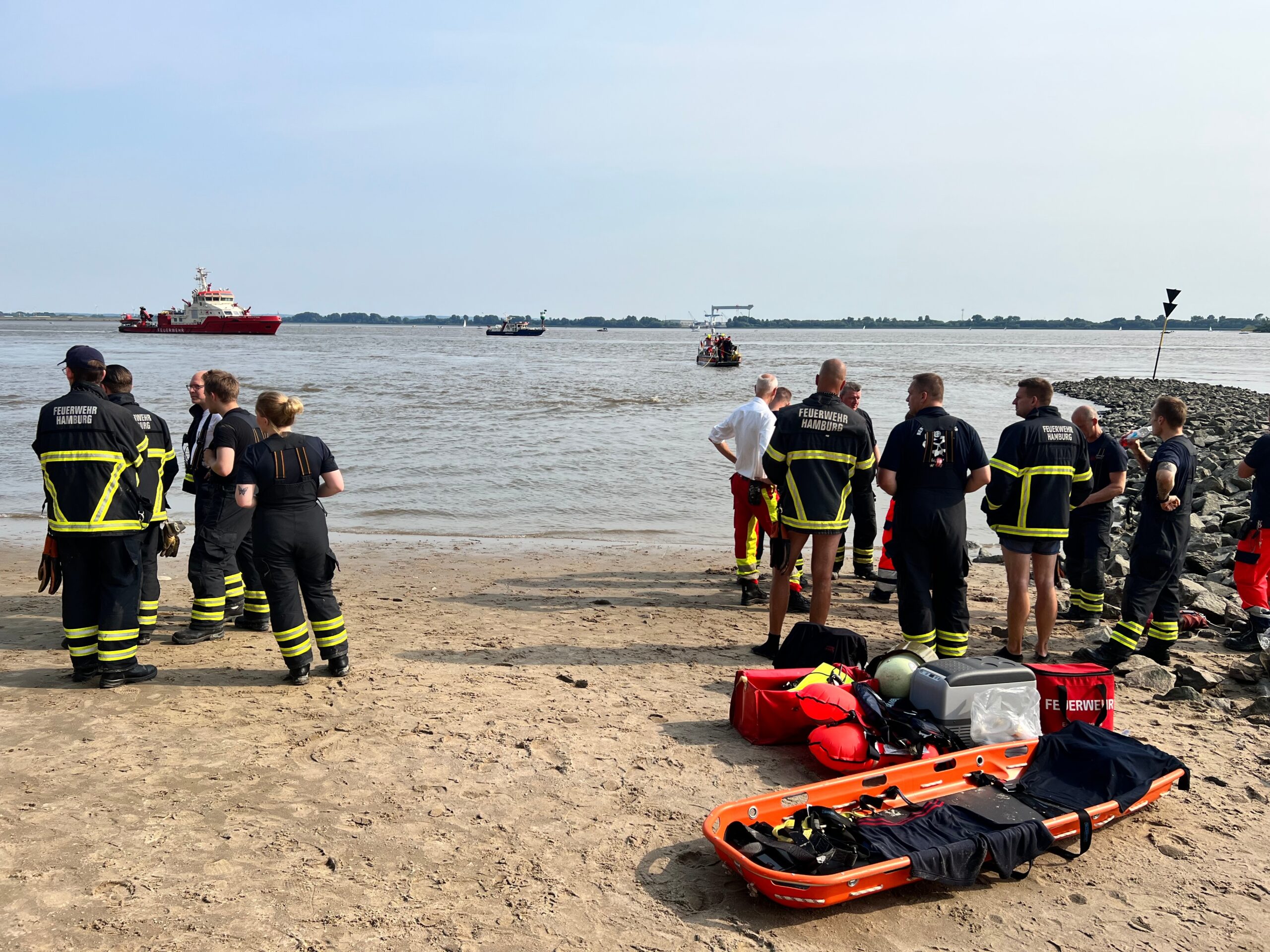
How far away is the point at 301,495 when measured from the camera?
213 inches

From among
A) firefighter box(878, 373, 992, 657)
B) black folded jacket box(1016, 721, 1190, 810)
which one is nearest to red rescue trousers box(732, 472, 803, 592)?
firefighter box(878, 373, 992, 657)

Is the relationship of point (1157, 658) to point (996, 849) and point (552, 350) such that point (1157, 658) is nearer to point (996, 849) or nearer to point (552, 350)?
point (996, 849)

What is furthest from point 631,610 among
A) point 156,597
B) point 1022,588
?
point 156,597

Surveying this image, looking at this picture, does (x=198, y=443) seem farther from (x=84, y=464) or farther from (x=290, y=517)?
(x=290, y=517)

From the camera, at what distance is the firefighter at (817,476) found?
6.11m

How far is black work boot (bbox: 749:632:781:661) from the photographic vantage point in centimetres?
630

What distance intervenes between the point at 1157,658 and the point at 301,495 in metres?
5.96

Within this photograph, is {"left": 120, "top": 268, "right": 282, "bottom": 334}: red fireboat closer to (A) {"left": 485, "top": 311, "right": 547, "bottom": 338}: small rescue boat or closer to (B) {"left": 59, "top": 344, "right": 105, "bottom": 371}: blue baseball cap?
(A) {"left": 485, "top": 311, "right": 547, "bottom": 338}: small rescue boat

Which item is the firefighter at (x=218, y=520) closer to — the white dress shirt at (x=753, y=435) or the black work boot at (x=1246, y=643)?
the white dress shirt at (x=753, y=435)

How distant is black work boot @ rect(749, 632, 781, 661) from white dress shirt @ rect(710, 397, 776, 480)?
5.42 feet

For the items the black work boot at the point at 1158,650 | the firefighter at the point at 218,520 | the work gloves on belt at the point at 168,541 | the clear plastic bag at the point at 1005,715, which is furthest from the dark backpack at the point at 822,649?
the work gloves on belt at the point at 168,541

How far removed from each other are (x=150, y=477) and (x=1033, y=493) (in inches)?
231

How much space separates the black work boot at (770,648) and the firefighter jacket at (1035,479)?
1.70 m

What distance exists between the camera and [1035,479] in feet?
19.9
